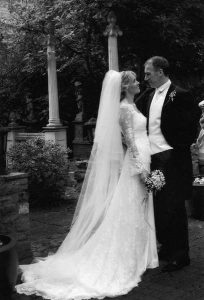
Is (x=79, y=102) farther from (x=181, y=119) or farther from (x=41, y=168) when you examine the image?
A: (x=181, y=119)

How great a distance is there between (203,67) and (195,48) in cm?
97

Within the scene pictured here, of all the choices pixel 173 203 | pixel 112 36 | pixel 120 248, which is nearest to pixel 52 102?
pixel 112 36

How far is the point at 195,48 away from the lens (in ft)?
43.2

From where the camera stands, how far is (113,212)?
4379mm

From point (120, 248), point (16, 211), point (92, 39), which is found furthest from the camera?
point (92, 39)

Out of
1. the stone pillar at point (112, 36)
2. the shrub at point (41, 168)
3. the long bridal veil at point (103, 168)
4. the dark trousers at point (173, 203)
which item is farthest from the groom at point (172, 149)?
the stone pillar at point (112, 36)

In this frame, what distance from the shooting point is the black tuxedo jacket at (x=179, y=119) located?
436 centimetres

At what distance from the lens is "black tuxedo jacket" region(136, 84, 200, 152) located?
14.3 feet

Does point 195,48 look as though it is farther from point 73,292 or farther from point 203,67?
point 73,292

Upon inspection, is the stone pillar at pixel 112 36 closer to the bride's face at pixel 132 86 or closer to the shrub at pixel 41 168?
the shrub at pixel 41 168

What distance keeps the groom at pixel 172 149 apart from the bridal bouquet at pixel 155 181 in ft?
0.41

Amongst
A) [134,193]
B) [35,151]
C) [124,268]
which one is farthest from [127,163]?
[35,151]

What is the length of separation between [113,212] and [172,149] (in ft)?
2.97

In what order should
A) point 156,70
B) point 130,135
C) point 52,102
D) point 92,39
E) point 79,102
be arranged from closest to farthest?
point 130,135, point 156,70, point 52,102, point 92,39, point 79,102
